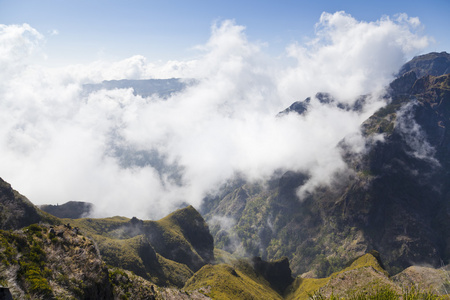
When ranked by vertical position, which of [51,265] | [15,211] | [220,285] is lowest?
[220,285]

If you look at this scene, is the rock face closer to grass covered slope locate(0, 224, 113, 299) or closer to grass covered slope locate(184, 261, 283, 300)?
grass covered slope locate(184, 261, 283, 300)

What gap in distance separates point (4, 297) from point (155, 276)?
172915 mm

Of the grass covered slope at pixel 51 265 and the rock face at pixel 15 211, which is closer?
the grass covered slope at pixel 51 265

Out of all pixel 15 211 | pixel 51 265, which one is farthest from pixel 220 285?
pixel 15 211

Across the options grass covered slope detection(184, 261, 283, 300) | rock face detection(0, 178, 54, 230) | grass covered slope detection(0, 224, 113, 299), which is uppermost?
rock face detection(0, 178, 54, 230)

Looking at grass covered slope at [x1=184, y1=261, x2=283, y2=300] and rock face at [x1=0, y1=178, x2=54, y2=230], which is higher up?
rock face at [x1=0, y1=178, x2=54, y2=230]

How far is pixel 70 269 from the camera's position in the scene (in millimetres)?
54219

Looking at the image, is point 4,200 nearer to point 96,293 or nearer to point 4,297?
point 96,293

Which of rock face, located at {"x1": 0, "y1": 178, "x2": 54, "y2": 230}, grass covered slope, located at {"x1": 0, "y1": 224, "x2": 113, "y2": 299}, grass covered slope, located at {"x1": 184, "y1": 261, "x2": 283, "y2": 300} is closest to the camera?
grass covered slope, located at {"x1": 0, "y1": 224, "x2": 113, "y2": 299}

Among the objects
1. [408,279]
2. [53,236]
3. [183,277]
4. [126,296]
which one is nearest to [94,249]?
[53,236]

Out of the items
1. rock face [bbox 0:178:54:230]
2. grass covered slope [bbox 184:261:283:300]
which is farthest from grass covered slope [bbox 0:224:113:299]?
rock face [bbox 0:178:54:230]

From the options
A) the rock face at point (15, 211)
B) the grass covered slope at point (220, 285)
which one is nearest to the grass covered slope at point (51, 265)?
the grass covered slope at point (220, 285)

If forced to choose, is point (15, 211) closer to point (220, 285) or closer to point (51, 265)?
point (220, 285)

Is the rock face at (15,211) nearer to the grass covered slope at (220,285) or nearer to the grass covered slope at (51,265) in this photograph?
the grass covered slope at (220,285)
